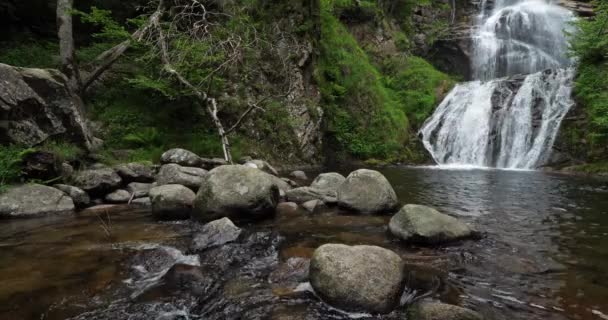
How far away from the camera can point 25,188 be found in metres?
7.14

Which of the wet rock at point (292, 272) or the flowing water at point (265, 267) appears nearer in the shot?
the flowing water at point (265, 267)

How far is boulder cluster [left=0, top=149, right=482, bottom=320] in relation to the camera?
11.5 ft

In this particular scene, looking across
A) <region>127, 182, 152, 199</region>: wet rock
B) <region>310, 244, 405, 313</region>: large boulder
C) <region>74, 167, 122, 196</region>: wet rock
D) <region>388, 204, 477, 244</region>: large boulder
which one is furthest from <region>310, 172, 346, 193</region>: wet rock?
<region>310, 244, 405, 313</region>: large boulder

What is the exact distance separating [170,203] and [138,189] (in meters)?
2.28

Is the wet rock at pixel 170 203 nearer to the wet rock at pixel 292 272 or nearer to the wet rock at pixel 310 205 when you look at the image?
the wet rock at pixel 310 205

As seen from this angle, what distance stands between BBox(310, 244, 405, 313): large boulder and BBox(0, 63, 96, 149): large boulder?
7.24m

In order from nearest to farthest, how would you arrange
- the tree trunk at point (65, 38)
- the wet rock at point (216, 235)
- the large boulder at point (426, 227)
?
the wet rock at point (216, 235), the large boulder at point (426, 227), the tree trunk at point (65, 38)

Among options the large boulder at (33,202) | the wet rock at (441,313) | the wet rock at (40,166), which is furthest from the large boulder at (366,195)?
the wet rock at (40,166)

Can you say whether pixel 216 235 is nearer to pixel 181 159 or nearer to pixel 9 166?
pixel 9 166

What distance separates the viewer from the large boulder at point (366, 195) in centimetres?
705

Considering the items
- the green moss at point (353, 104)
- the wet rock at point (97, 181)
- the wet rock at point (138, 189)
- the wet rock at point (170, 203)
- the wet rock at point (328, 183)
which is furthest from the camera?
the green moss at point (353, 104)

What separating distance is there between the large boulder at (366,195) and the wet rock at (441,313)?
3792 mm

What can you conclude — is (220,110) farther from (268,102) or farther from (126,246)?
(126,246)

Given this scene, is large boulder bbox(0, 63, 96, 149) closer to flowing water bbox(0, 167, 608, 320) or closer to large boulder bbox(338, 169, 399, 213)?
flowing water bbox(0, 167, 608, 320)
